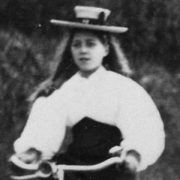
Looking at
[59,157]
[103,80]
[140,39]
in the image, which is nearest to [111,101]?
[103,80]

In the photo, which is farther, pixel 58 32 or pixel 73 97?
pixel 58 32

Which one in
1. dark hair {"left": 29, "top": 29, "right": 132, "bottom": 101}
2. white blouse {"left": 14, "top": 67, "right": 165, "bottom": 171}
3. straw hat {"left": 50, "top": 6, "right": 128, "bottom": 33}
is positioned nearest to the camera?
white blouse {"left": 14, "top": 67, "right": 165, "bottom": 171}

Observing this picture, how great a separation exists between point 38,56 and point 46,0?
0.34 metres

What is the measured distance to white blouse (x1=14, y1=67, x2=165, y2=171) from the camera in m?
2.45

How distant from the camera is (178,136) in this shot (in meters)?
3.46

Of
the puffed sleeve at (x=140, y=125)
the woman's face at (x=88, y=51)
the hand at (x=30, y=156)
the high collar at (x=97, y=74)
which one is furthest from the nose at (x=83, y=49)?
the hand at (x=30, y=156)

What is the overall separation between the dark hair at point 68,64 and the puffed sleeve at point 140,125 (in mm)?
176

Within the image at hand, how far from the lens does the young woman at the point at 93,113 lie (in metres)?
2.47

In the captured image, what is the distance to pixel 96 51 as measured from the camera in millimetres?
2598

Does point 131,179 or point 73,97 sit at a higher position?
point 73,97

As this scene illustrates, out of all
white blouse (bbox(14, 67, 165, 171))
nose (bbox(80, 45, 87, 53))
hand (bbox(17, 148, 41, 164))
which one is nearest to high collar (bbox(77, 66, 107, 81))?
white blouse (bbox(14, 67, 165, 171))

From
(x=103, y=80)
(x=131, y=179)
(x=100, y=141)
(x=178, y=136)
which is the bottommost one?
(x=178, y=136)

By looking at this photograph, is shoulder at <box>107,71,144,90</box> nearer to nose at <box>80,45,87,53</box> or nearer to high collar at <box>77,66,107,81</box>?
high collar at <box>77,66,107,81</box>

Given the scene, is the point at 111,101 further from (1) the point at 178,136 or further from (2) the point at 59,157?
(1) the point at 178,136
